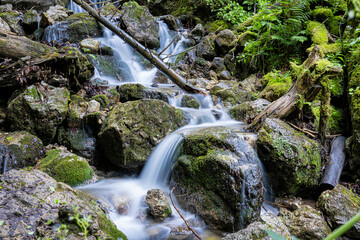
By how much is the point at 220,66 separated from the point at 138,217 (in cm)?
786

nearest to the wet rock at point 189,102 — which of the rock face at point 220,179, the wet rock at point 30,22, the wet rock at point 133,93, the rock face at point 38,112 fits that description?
the wet rock at point 133,93

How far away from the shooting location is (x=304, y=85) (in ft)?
15.6

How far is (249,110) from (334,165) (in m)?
2.33

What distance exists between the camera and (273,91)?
6672mm

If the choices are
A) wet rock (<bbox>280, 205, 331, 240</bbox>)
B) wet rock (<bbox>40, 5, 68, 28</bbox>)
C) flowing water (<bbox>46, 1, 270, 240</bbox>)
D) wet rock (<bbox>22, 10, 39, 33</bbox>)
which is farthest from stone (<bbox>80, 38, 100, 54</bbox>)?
wet rock (<bbox>280, 205, 331, 240</bbox>)

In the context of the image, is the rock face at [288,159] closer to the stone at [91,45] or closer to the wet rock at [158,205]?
the wet rock at [158,205]

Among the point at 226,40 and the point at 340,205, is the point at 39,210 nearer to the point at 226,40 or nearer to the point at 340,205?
the point at 340,205

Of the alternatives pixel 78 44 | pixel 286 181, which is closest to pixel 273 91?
pixel 286 181

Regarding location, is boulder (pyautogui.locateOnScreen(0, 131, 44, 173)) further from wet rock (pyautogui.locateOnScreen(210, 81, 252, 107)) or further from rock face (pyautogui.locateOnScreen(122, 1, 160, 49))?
rock face (pyautogui.locateOnScreen(122, 1, 160, 49))

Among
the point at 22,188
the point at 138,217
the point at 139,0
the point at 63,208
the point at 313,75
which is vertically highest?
the point at 139,0

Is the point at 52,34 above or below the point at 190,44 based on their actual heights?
below

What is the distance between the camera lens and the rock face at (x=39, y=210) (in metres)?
2.11

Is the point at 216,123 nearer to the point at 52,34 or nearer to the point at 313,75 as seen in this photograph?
the point at 313,75

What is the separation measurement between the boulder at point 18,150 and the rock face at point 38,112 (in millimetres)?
210
